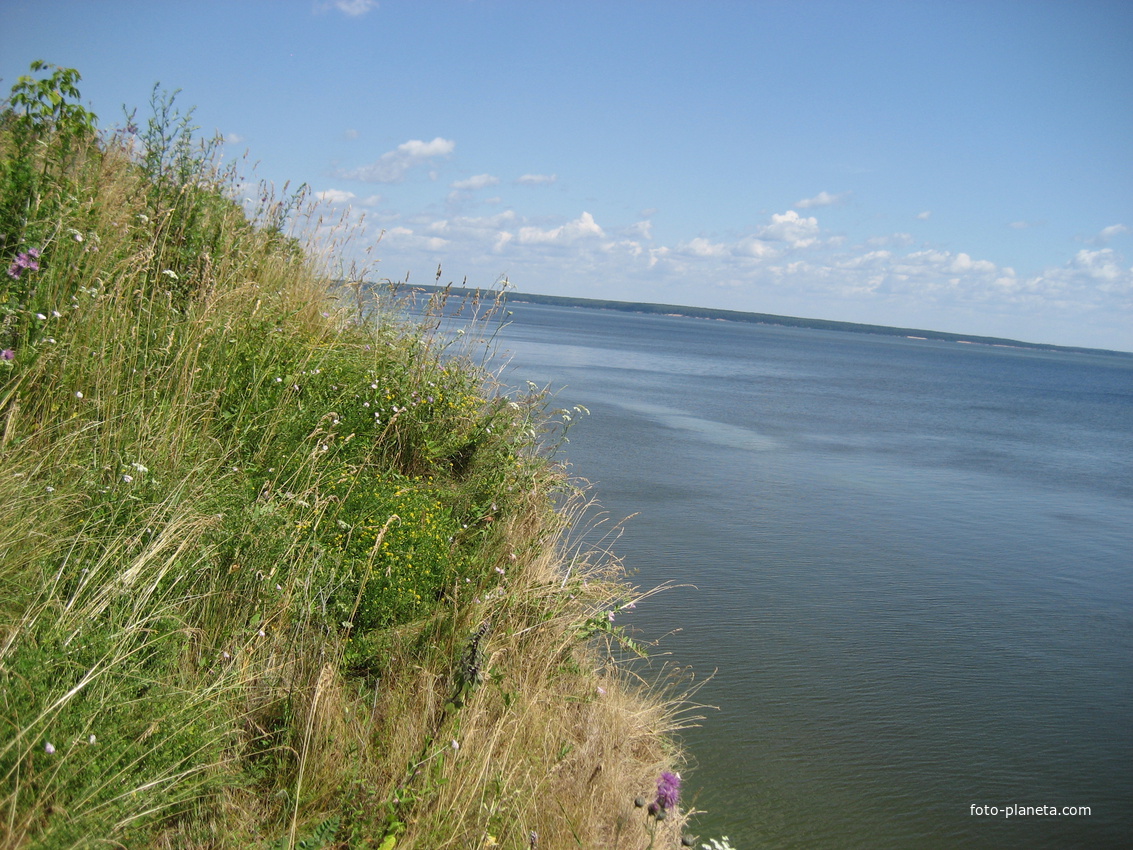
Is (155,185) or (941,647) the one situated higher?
(155,185)

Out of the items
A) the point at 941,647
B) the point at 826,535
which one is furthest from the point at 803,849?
the point at 826,535

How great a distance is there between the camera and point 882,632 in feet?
22.8

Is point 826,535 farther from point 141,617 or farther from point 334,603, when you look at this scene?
point 141,617

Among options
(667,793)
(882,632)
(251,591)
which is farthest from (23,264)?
(882,632)

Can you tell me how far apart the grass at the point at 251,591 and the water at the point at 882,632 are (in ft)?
2.66

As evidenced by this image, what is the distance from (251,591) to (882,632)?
542 cm

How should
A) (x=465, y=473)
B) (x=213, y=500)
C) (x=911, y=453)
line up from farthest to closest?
(x=911, y=453)
(x=465, y=473)
(x=213, y=500)

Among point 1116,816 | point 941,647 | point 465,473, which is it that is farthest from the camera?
point 941,647

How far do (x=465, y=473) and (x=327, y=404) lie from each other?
1.23m

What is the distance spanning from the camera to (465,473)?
19.9ft

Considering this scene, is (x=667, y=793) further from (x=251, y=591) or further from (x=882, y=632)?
(x=882, y=632)

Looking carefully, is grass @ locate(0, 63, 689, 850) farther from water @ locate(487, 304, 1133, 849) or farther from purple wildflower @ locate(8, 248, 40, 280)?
water @ locate(487, 304, 1133, 849)

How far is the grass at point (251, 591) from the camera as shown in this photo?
2.67 m

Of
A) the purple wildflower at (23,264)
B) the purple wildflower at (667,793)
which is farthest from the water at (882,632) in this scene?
the purple wildflower at (23,264)
